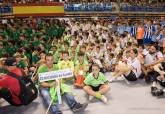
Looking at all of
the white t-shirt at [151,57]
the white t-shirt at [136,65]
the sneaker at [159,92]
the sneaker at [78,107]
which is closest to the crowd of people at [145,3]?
the white t-shirt at [151,57]

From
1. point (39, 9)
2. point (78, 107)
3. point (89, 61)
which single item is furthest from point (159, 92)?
point (39, 9)

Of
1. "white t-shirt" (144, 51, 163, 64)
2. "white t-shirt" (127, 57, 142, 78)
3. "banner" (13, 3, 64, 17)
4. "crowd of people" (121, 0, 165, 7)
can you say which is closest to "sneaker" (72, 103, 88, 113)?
"white t-shirt" (127, 57, 142, 78)

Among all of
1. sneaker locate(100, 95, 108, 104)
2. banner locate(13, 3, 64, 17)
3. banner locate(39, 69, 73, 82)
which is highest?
banner locate(13, 3, 64, 17)

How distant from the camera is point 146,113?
6.98 m

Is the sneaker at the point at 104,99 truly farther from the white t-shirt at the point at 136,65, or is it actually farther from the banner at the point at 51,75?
the white t-shirt at the point at 136,65

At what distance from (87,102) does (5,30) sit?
7.52m

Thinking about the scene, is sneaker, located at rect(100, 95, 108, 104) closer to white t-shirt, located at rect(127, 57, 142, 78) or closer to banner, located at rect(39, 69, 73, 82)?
banner, located at rect(39, 69, 73, 82)

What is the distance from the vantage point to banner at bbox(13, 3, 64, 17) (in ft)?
79.6

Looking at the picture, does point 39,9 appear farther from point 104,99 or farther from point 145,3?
point 104,99

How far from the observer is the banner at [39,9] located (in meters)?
24.3

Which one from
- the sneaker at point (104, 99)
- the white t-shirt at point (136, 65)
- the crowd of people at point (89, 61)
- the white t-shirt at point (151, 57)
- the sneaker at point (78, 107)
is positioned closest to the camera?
the sneaker at point (78, 107)

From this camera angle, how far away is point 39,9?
24.8 meters

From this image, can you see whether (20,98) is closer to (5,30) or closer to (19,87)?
(19,87)

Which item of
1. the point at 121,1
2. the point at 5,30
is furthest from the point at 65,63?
the point at 121,1
